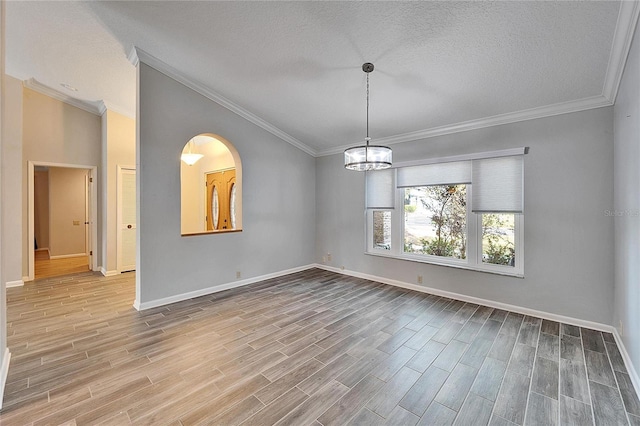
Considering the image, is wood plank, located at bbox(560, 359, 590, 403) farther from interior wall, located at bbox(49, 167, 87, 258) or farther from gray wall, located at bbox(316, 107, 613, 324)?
interior wall, located at bbox(49, 167, 87, 258)

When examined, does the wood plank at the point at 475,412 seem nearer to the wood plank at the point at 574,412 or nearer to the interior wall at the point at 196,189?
the wood plank at the point at 574,412

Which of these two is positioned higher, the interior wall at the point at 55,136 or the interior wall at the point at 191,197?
the interior wall at the point at 55,136

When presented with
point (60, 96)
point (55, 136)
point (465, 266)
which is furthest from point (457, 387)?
point (60, 96)

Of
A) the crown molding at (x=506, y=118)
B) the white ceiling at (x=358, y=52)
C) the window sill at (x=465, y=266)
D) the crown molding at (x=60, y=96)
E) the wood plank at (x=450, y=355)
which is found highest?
the crown molding at (x=60, y=96)

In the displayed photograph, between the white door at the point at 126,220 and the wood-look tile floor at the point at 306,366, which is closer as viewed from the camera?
the wood-look tile floor at the point at 306,366

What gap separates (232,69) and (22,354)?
12.6 feet

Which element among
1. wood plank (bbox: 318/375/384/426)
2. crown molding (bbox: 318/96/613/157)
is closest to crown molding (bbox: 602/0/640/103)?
crown molding (bbox: 318/96/613/157)

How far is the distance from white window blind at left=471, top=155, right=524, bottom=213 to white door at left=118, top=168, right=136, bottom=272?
6.61m

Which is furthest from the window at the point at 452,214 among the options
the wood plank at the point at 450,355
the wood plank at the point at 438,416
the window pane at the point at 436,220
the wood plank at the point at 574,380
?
the wood plank at the point at 438,416

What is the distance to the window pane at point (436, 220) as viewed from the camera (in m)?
4.20

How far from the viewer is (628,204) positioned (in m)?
2.41

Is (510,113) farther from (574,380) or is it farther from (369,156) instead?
(574,380)

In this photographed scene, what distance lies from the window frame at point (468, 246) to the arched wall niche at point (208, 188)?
3559 millimetres

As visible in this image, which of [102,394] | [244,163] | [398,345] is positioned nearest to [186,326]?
[102,394]
